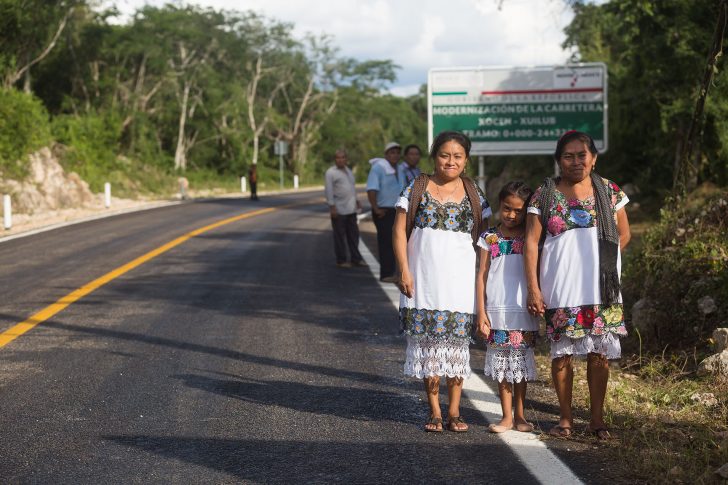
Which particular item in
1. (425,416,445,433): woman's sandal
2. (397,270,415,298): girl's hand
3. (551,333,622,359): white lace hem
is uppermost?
(397,270,415,298): girl's hand

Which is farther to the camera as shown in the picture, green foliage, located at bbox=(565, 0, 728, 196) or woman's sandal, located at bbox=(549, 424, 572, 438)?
green foliage, located at bbox=(565, 0, 728, 196)

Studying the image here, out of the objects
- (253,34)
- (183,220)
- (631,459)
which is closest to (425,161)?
(253,34)

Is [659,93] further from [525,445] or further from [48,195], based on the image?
[48,195]

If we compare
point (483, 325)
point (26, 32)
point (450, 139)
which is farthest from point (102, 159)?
point (483, 325)

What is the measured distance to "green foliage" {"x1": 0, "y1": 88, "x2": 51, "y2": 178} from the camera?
98.7ft

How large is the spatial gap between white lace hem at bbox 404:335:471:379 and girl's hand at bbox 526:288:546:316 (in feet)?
1.44

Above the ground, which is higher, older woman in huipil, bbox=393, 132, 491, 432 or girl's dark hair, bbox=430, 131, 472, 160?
girl's dark hair, bbox=430, 131, 472, 160

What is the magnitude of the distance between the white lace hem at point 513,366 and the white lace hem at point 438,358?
17 cm

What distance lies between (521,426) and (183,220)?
20.2 metres

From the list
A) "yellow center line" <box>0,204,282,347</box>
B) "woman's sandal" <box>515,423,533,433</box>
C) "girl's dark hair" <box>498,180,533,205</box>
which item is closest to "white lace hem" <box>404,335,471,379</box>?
"woman's sandal" <box>515,423,533,433</box>

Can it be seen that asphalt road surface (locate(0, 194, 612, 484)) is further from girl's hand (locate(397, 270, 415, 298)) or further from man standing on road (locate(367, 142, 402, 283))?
girl's hand (locate(397, 270, 415, 298))

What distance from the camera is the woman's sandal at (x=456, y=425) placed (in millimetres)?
5531

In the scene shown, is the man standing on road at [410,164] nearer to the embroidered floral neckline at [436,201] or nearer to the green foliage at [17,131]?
the embroidered floral neckline at [436,201]

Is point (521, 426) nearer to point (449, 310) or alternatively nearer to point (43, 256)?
point (449, 310)
